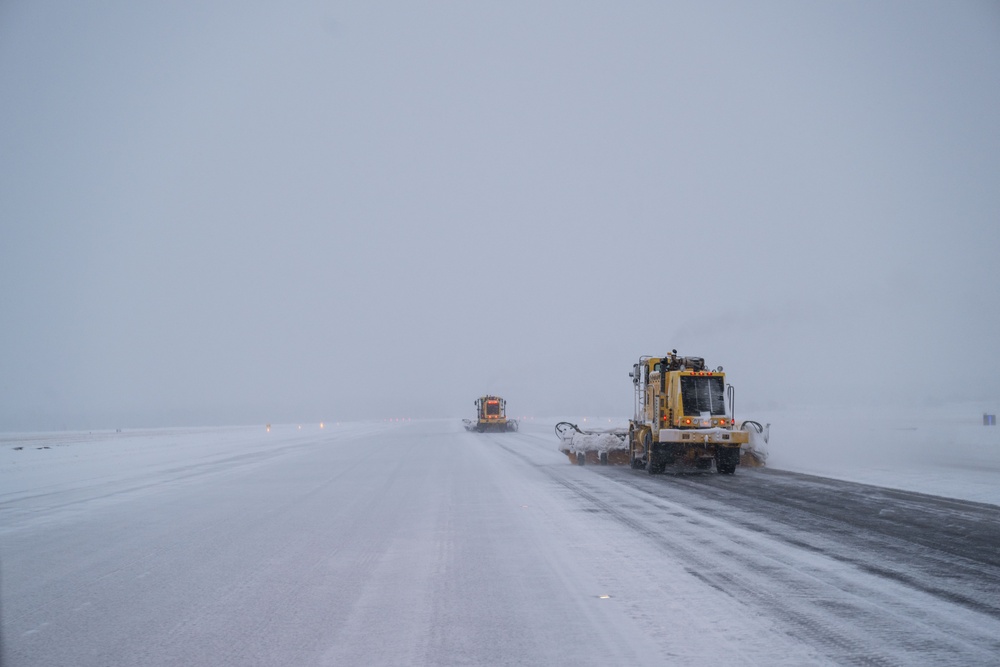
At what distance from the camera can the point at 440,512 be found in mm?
13242

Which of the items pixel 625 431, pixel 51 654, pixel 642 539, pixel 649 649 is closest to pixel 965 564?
pixel 642 539

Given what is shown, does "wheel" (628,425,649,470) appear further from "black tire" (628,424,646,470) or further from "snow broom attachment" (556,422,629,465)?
"snow broom attachment" (556,422,629,465)

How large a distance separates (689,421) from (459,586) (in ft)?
47.9

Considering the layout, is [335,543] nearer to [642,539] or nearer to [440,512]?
[440,512]

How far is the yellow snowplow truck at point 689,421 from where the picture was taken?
20.2 meters

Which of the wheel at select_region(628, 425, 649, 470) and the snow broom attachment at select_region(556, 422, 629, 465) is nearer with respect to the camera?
the wheel at select_region(628, 425, 649, 470)

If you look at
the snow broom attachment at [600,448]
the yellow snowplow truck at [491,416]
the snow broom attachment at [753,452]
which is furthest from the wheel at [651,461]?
the yellow snowplow truck at [491,416]

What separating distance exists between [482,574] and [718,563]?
270 centimetres

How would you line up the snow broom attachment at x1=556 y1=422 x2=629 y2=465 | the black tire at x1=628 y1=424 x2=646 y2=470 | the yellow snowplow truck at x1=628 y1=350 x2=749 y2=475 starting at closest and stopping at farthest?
the yellow snowplow truck at x1=628 y1=350 x2=749 y2=475
the black tire at x1=628 y1=424 x2=646 y2=470
the snow broom attachment at x1=556 y1=422 x2=629 y2=465

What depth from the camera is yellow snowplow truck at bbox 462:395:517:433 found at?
206 feet

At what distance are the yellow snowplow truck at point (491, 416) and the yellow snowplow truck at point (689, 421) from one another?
1618 inches

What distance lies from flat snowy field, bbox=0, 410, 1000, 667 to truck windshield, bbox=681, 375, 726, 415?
19.3 feet

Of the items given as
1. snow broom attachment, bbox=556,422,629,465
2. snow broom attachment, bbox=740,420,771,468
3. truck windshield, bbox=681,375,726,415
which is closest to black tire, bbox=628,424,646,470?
snow broom attachment, bbox=556,422,629,465

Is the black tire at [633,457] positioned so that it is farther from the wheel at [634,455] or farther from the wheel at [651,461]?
the wheel at [651,461]
